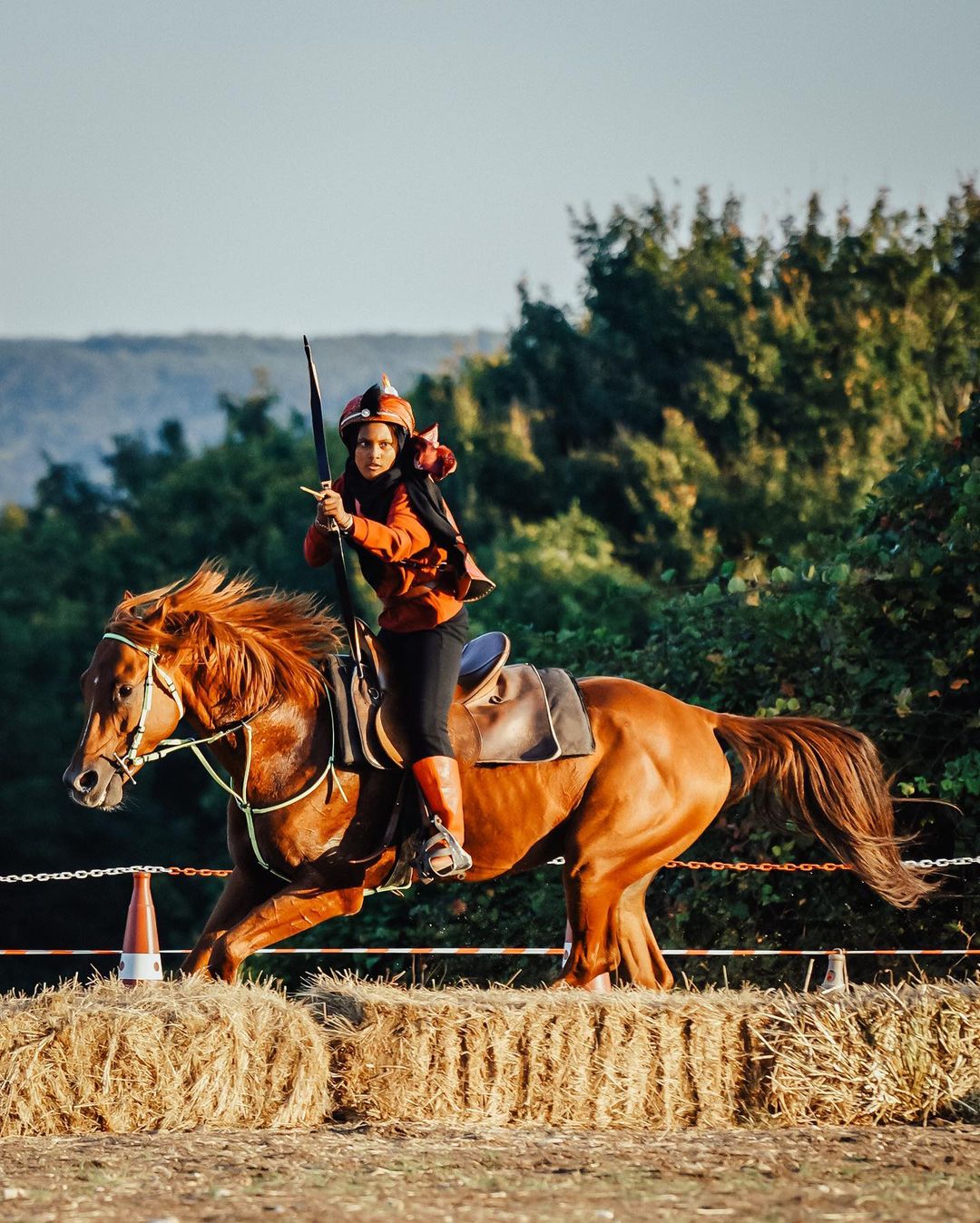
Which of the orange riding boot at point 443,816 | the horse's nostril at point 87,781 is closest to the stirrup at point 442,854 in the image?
the orange riding boot at point 443,816

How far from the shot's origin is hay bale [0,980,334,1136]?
21.5ft

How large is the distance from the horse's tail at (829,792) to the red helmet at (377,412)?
2.31 metres

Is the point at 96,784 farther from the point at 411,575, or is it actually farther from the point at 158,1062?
the point at 411,575

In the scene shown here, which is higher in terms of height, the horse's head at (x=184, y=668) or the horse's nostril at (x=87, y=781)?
the horse's head at (x=184, y=668)

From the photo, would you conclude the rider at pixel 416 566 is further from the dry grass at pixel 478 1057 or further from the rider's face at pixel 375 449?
the dry grass at pixel 478 1057

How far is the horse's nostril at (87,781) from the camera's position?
25.2 ft

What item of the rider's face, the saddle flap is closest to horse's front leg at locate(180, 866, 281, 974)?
the saddle flap

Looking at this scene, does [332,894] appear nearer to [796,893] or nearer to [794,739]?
[794,739]

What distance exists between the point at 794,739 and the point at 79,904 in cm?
2907

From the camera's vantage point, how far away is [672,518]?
27375 millimetres

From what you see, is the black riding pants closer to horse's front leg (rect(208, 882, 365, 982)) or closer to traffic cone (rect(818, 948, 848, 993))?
horse's front leg (rect(208, 882, 365, 982))

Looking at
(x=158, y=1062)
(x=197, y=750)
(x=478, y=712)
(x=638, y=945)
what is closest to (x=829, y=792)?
(x=638, y=945)

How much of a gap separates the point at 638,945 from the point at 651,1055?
53.5 inches

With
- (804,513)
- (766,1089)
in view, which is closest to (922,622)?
(766,1089)
